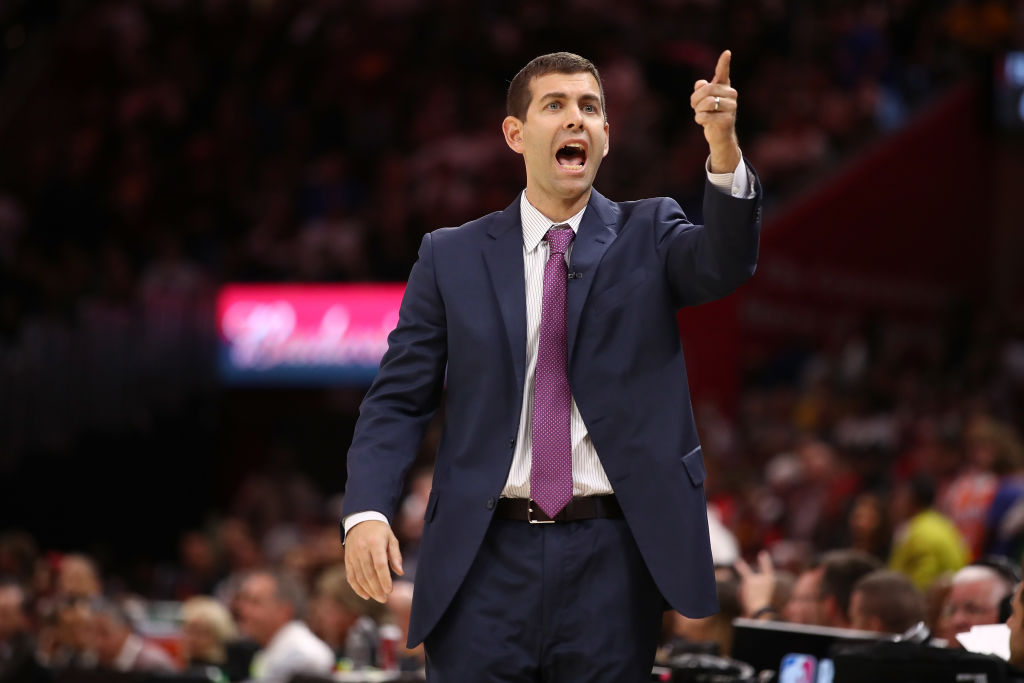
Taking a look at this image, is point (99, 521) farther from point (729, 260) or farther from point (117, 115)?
point (729, 260)

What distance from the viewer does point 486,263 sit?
10.1 ft

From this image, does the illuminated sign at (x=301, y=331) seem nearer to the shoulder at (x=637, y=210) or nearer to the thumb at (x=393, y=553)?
the shoulder at (x=637, y=210)

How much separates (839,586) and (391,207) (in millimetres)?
8394

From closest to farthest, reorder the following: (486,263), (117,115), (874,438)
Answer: (486,263) < (874,438) < (117,115)

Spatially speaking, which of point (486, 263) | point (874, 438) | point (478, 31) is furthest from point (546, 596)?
point (478, 31)

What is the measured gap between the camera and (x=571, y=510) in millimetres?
2873

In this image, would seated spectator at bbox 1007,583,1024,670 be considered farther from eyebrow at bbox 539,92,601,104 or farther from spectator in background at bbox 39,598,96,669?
spectator in background at bbox 39,598,96,669

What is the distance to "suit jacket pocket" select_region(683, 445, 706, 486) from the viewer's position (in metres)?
2.90

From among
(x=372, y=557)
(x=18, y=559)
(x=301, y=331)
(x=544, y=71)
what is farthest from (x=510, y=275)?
(x=301, y=331)

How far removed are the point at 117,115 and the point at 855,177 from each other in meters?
7.53

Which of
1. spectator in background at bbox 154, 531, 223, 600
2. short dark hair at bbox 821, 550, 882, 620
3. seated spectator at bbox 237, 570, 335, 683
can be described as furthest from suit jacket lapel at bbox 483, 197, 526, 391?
spectator in background at bbox 154, 531, 223, 600

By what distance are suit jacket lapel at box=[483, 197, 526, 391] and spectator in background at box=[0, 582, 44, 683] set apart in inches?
185

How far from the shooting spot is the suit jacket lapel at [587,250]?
2.96 meters

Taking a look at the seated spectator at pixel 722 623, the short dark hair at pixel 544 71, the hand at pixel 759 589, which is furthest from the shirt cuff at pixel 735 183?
the seated spectator at pixel 722 623
